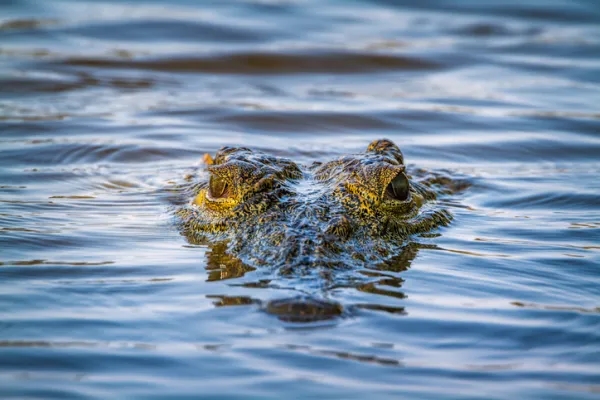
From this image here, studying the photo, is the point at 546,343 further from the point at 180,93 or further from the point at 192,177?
the point at 180,93

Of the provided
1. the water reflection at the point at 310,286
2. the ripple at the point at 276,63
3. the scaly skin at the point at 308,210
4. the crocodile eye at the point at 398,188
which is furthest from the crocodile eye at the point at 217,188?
the ripple at the point at 276,63

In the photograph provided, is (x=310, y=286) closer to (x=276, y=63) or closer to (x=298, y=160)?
(x=298, y=160)

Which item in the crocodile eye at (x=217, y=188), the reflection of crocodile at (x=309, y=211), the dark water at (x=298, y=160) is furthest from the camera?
the crocodile eye at (x=217, y=188)

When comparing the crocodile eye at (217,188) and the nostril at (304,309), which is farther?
the crocodile eye at (217,188)

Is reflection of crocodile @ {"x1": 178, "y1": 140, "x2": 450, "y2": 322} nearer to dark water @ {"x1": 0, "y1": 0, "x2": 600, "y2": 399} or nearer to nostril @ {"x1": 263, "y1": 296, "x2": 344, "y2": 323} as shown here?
dark water @ {"x1": 0, "y1": 0, "x2": 600, "y2": 399}

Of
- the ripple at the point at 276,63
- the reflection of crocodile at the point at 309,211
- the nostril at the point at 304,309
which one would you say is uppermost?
the ripple at the point at 276,63

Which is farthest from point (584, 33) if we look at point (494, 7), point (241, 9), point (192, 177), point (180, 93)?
point (192, 177)

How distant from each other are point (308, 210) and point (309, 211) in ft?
0.05

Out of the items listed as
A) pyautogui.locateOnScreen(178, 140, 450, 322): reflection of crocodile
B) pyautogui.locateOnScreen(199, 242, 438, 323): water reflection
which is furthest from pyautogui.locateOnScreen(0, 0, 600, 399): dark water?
pyautogui.locateOnScreen(178, 140, 450, 322): reflection of crocodile

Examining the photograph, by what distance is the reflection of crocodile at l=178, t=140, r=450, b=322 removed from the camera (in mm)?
4840

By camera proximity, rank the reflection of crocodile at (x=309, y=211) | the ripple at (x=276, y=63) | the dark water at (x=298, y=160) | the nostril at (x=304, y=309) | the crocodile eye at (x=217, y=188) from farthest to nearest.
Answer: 1. the ripple at (x=276, y=63)
2. the crocodile eye at (x=217, y=188)
3. the reflection of crocodile at (x=309, y=211)
4. the nostril at (x=304, y=309)
5. the dark water at (x=298, y=160)

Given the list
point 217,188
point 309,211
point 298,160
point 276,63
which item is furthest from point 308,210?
point 276,63

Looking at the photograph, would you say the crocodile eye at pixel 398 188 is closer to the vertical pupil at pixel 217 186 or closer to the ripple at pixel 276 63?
the vertical pupil at pixel 217 186

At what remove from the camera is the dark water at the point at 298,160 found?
370 centimetres
